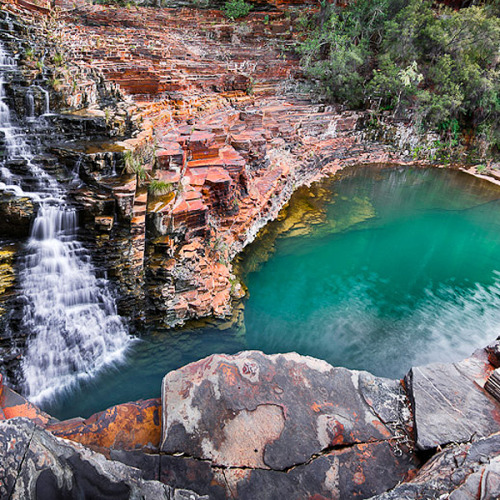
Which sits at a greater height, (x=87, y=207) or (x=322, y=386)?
(x=87, y=207)

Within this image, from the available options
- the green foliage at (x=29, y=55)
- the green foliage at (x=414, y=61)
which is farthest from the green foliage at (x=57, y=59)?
the green foliage at (x=414, y=61)

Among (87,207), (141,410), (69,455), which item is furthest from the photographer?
→ (87,207)

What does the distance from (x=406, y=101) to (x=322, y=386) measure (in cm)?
1870

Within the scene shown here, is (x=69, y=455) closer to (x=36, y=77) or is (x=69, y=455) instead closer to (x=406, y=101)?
(x=36, y=77)

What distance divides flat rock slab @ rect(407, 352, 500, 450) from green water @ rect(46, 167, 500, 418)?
3235 millimetres

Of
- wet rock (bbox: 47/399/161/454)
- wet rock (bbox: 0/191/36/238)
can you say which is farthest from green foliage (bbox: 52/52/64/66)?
wet rock (bbox: 47/399/161/454)

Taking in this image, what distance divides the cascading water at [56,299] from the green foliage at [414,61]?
53.7ft

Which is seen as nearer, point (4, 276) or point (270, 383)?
point (270, 383)

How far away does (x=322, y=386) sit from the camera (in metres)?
3.45

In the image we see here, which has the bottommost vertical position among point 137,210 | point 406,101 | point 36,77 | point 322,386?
point 322,386

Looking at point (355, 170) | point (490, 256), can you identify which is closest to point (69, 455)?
point (490, 256)

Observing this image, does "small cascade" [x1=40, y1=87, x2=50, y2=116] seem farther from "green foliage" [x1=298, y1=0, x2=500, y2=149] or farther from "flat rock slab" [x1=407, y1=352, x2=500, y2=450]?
"green foliage" [x1=298, y1=0, x2=500, y2=149]

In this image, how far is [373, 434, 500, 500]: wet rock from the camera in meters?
2.12

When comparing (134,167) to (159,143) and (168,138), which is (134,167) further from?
(168,138)
